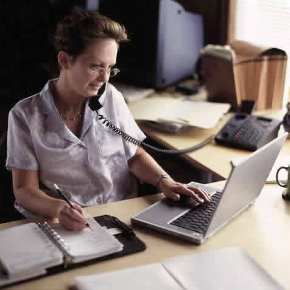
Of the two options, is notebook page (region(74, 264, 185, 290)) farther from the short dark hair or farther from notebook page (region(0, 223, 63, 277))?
the short dark hair

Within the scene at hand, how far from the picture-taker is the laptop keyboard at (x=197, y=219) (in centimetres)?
141

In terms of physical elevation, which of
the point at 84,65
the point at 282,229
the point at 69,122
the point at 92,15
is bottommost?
the point at 282,229

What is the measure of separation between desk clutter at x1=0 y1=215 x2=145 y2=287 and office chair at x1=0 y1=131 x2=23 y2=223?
0.42 metres

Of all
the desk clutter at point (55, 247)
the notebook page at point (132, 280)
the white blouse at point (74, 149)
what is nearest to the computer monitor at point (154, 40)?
the white blouse at point (74, 149)

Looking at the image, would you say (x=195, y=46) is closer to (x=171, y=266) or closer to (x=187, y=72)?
(x=187, y=72)

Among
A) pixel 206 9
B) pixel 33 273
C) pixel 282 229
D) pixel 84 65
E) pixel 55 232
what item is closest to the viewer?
pixel 33 273

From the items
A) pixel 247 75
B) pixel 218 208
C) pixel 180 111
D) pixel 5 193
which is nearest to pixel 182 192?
pixel 218 208

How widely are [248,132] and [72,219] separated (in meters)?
1.02

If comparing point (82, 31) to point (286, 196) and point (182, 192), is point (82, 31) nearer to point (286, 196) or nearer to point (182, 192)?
point (182, 192)

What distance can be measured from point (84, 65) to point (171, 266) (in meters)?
0.73

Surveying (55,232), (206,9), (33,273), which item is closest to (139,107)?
(206,9)

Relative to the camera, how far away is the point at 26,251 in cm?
123

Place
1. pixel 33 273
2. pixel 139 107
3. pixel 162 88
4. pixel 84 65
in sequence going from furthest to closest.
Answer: pixel 162 88 → pixel 139 107 → pixel 84 65 → pixel 33 273

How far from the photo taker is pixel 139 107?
2449mm
